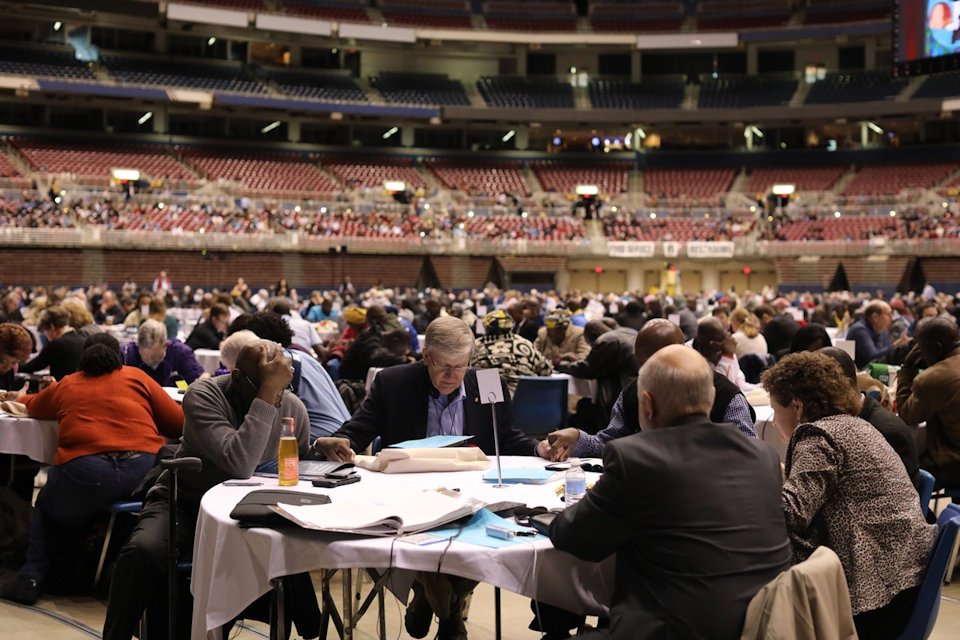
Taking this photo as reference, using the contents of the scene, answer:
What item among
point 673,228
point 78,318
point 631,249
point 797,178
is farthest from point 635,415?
point 797,178

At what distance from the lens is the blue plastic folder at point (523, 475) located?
412 cm

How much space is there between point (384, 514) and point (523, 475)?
3.21 feet

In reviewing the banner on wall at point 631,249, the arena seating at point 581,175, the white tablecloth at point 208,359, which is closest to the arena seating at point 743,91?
the arena seating at point 581,175

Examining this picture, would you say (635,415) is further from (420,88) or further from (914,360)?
(420,88)

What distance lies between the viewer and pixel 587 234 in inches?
1545

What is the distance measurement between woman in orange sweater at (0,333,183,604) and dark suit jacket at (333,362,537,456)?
1212mm

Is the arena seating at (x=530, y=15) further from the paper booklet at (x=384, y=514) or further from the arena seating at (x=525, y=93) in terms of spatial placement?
the paper booklet at (x=384, y=514)

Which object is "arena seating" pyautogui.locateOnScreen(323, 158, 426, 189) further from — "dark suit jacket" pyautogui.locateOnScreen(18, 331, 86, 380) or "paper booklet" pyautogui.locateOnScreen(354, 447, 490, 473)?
"paper booklet" pyautogui.locateOnScreen(354, 447, 490, 473)

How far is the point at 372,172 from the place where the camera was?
4203cm

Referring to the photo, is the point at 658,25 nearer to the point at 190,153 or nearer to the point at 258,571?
the point at 190,153

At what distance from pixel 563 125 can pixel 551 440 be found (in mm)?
42117

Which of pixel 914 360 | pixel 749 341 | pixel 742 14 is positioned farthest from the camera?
pixel 742 14

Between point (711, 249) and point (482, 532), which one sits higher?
point (711, 249)

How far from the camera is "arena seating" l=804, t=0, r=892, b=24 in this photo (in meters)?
43.4
